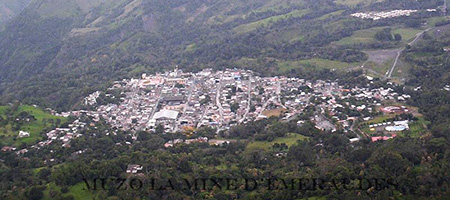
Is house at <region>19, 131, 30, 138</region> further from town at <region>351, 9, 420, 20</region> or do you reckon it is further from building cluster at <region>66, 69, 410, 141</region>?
town at <region>351, 9, 420, 20</region>

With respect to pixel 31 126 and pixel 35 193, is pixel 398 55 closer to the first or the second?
pixel 31 126

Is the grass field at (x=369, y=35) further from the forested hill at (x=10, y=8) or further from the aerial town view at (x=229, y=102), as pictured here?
the forested hill at (x=10, y=8)

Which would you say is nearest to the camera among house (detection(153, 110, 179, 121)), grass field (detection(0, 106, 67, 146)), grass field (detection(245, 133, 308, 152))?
grass field (detection(245, 133, 308, 152))

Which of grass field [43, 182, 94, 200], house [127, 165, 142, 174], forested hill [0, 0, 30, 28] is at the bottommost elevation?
house [127, 165, 142, 174]

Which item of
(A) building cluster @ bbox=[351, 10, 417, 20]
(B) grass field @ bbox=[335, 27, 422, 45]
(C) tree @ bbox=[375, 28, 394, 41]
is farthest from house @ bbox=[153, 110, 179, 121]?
(A) building cluster @ bbox=[351, 10, 417, 20]

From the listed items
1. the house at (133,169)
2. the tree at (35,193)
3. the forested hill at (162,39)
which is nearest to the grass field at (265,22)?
the forested hill at (162,39)

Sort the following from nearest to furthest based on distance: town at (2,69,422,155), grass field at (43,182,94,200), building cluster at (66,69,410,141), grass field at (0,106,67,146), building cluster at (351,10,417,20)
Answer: grass field at (43,182,94,200)
grass field at (0,106,67,146)
town at (2,69,422,155)
building cluster at (66,69,410,141)
building cluster at (351,10,417,20)
